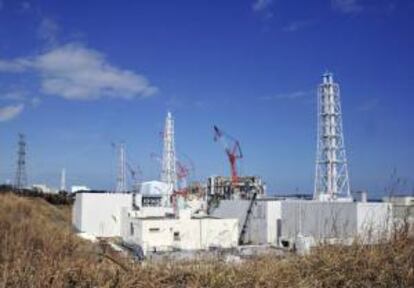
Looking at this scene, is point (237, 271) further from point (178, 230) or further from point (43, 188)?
point (43, 188)

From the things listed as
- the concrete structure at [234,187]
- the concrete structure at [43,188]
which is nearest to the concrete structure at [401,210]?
the concrete structure at [234,187]

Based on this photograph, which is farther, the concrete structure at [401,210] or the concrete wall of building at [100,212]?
the concrete wall of building at [100,212]

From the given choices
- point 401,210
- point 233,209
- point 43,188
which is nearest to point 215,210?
point 233,209

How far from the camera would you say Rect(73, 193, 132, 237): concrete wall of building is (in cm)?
6106

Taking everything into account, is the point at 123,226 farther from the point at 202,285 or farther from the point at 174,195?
the point at 202,285

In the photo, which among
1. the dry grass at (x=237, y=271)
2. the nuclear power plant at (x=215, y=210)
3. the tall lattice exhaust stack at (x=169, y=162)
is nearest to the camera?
the dry grass at (x=237, y=271)

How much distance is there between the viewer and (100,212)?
205 ft

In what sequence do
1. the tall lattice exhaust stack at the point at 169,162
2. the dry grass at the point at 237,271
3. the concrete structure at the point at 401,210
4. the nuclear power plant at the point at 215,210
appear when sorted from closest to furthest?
the dry grass at the point at 237,271 < the concrete structure at the point at 401,210 < the nuclear power plant at the point at 215,210 < the tall lattice exhaust stack at the point at 169,162

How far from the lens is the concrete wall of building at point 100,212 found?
61062 millimetres

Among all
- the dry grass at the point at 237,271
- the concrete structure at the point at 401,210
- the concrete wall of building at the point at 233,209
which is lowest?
the concrete wall of building at the point at 233,209

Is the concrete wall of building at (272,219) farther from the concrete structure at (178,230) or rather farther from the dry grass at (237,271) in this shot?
the dry grass at (237,271)

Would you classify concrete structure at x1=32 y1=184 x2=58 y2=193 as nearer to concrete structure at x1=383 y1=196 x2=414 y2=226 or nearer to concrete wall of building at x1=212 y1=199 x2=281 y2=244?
concrete wall of building at x1=212 y1=199 x2=281 y2=244

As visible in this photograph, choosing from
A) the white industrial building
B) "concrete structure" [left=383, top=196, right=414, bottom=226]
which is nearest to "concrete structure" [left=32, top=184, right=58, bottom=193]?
the white industrial building

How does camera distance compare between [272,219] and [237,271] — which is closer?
[237,271]
